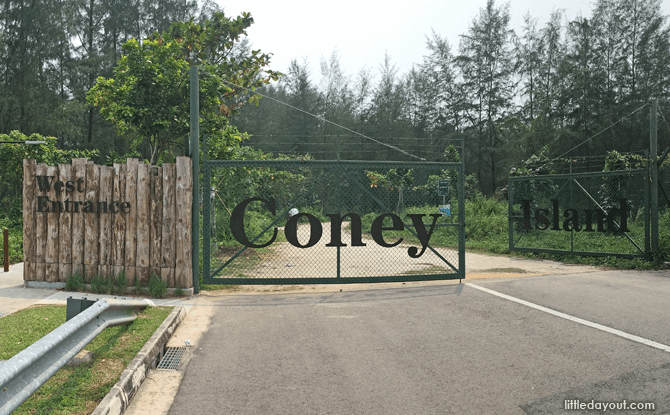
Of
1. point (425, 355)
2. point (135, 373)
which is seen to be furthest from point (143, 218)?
point (425, 355)

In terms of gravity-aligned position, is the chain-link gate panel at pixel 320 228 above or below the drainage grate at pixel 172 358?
above

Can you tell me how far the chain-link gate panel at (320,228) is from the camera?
759cm

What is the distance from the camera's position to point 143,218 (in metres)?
7.14

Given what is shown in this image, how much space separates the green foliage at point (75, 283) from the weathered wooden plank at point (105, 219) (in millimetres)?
368

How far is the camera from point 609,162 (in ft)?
55.7

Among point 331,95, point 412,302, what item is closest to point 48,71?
point 331,95

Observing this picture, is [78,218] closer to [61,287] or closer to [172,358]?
[61,287]

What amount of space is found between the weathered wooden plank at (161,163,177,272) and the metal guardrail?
3102 millimetres

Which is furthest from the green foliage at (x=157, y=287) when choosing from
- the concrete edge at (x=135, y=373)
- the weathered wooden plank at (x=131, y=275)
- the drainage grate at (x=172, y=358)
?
the drainage grate at (x=172, y=358)

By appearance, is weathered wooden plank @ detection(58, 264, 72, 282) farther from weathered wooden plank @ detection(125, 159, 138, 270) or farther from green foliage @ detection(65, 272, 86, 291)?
weathered wooden plank @ detection(125, 159, 138, 270)

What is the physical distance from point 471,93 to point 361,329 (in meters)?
31.8

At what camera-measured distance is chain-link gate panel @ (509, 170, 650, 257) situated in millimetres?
10953

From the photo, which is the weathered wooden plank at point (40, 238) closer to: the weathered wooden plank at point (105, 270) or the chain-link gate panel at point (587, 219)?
the weathered wooden plank at point (105, 270)

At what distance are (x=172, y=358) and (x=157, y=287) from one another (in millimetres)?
2789
